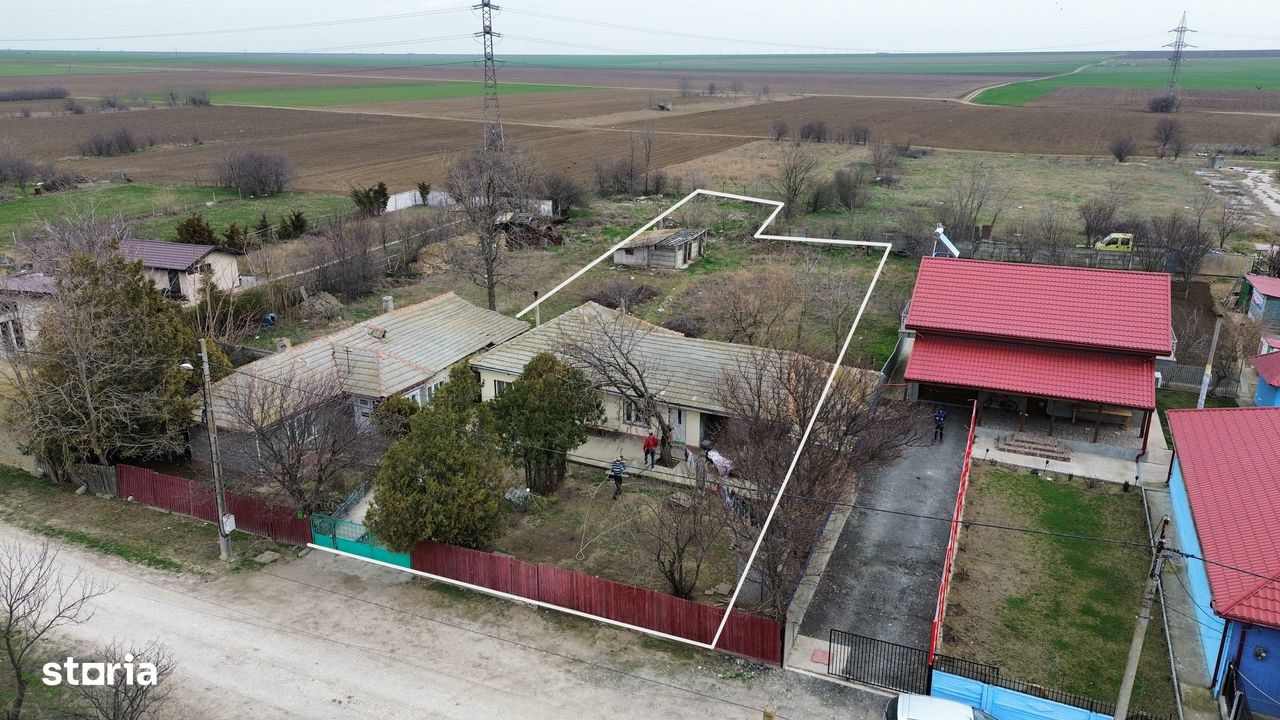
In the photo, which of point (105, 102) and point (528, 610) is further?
point (105, 102)

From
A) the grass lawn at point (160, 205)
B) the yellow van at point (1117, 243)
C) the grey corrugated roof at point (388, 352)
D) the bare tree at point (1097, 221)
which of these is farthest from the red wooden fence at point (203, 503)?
the bare tree at point (1097, 221)

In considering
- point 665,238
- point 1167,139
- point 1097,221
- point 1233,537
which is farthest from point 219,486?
point 1167,139

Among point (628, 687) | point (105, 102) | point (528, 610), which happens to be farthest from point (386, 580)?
point (105, 102)

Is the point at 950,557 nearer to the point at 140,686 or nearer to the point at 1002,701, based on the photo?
the point at 1002,701

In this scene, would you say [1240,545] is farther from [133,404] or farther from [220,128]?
[220,128]

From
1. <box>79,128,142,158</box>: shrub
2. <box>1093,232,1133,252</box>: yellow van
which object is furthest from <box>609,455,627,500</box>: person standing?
<box>79,128,142,158</box>: shrub

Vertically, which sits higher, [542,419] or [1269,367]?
[1269,367]

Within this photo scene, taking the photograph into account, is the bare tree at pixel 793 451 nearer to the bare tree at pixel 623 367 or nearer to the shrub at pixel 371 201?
the bare tree at pixel 623 367
